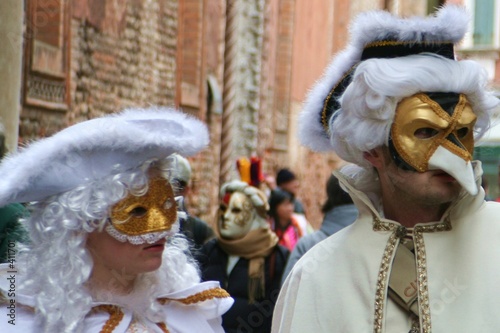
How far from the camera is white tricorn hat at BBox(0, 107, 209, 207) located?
144 inches

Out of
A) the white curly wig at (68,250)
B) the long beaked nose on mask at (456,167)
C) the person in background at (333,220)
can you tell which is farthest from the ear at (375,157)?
the person in background at (333,220)

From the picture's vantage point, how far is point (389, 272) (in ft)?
11.9

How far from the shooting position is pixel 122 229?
3693 mm

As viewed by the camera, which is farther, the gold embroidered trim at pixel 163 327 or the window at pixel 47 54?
the window at pixel 47 54

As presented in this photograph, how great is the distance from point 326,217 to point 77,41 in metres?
4.06

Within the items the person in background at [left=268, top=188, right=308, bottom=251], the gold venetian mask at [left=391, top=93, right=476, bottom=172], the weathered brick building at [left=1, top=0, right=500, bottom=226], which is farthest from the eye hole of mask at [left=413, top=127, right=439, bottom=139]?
the person in background at [left=268, top=188, right=308, bottom=251]

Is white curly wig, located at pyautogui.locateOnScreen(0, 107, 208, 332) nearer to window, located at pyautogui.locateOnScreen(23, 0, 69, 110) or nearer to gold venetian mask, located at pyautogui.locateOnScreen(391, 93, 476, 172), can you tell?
gold venetian mask, located at pyautogui.locateOnScreen(391, 93, 476, 172)

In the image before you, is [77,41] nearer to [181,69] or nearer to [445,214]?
[181,69]

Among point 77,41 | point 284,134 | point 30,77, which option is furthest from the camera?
point 284,134

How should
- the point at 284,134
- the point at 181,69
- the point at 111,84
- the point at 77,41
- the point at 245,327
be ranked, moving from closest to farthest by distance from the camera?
the point at 245,327 → the point at 77,41 → the point at 111,84 → the point at 181,69 → the point at 284,134

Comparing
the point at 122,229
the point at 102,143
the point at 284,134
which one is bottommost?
the point at 284,134

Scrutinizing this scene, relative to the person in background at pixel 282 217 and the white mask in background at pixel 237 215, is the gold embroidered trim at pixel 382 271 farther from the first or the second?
the person in background at pixel 282 217

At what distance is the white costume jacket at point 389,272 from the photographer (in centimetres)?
346

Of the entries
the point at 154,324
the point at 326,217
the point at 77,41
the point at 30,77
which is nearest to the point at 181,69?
the point at 77,41
